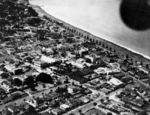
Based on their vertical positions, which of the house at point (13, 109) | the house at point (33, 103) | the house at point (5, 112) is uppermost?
the house at point (33, 103)

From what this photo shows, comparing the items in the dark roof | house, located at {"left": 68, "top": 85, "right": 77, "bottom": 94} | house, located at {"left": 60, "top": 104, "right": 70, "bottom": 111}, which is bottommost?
house, located at {"left": 60, "top": 104, "right": 70, "bottom": 111}

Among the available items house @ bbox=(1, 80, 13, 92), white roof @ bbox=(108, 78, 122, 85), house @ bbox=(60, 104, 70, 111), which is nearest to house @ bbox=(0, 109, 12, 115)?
house @ bbox=(1, 80, 13, 92)

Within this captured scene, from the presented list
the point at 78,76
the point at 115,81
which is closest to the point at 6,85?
the point at 78,76

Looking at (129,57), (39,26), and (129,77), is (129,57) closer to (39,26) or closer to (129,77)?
(129,77)

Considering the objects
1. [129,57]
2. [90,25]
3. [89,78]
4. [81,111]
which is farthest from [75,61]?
[90,25]

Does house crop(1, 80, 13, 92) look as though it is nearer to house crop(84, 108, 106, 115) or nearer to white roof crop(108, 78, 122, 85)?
house crop(84, 108, 106, 115)

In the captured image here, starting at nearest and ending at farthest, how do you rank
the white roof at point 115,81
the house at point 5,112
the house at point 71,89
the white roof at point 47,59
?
the house at point 5,112, the house at point 71,89, the white roof at point 115,81, the white roof at point 47,59

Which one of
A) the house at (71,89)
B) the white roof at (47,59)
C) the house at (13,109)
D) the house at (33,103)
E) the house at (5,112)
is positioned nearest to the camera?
the house at (5,112)

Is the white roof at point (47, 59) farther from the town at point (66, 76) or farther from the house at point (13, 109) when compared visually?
the house at point (13, 109)

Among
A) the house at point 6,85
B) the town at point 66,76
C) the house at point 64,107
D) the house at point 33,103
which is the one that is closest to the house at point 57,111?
the town at point 66,76
